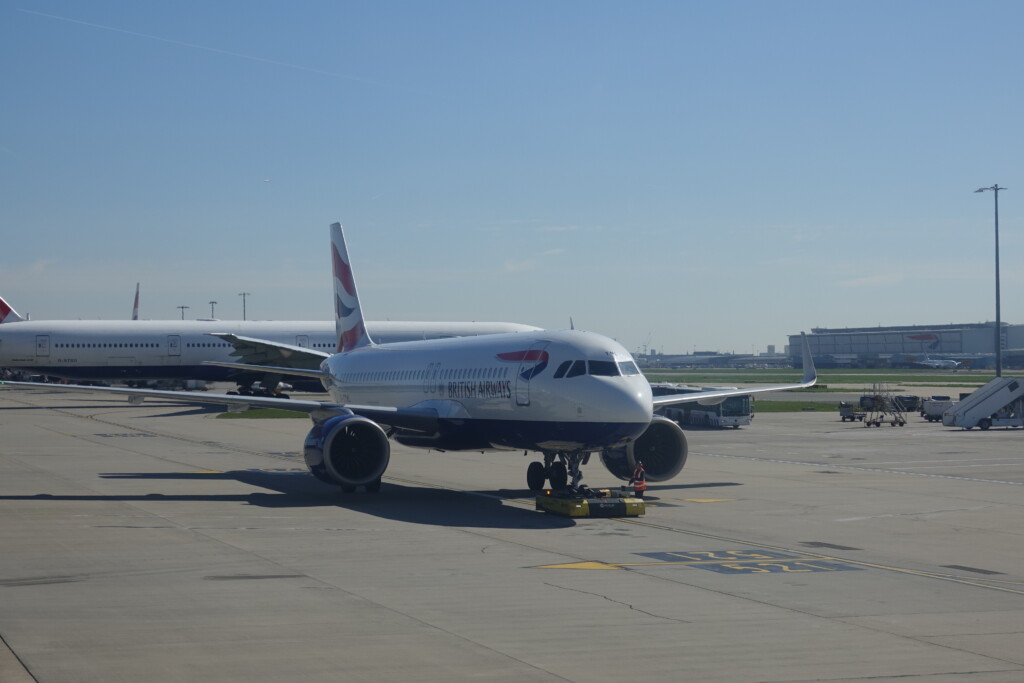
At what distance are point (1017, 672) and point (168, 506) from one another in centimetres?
1853

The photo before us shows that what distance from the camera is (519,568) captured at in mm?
17125

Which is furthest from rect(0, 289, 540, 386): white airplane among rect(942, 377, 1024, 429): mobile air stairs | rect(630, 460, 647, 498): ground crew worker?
rect(630, 460, 647, 498): ground crew worker

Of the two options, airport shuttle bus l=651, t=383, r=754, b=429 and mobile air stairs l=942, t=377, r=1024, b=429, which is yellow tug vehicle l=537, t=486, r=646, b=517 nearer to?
airport shuttle bus l=651, t=383, r=754, b=429

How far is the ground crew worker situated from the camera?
26.2m

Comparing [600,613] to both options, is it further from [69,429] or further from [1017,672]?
[69,429]

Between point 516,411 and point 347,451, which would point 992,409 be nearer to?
point 516,411

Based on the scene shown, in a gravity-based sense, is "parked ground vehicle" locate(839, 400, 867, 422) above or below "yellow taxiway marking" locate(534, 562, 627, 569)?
above

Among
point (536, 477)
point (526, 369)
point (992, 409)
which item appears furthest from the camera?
point (992, 409)

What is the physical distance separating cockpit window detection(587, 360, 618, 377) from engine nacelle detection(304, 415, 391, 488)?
5.80 meters

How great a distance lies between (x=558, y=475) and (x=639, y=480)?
195cm

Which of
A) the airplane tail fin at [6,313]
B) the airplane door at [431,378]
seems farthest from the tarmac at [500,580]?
the airplane tail fin at [6,313]

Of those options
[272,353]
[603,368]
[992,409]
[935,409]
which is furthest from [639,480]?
[272,353]

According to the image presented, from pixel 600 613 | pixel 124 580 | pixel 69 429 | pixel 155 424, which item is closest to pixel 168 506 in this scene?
pixel 124 580

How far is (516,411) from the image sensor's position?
84.7ft
